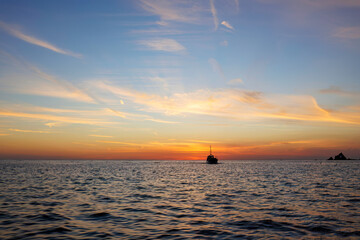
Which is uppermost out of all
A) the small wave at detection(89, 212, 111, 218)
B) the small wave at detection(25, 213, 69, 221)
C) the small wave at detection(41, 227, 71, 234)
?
the small wave at detection(41, 227, 71, 234)

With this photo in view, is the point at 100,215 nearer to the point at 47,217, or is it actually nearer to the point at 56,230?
the point at 47,217

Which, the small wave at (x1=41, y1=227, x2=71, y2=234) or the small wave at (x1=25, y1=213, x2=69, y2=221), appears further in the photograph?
the small wave at (x1=25, y1=213, x2=69, y2=221)

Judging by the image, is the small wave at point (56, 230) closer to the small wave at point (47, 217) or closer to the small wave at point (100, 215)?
the small wave at point (47, 217)

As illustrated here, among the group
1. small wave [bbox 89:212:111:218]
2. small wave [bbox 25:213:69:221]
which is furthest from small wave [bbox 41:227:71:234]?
small wave [bbox 89:212:111:218]

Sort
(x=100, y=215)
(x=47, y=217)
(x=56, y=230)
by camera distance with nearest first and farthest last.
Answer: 1. (x=56, y=230)
2. (x=47, y=217)
3. (x=100, y=215)

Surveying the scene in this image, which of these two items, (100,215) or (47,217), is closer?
(47,217)

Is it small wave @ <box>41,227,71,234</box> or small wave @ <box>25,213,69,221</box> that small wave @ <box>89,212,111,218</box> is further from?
small wave @ <box>41,227,71,234</box>

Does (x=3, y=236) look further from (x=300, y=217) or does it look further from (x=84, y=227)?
(x=300, y=217)

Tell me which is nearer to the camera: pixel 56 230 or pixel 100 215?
pixel 56 230

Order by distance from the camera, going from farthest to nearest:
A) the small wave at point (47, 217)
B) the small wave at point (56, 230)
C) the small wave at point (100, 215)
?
the small wave at point (100, 215)
the small wave at point (47, 217)
the small wave at point (56, 230)

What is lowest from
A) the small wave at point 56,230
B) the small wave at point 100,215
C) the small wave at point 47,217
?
the small wave at point 100,215

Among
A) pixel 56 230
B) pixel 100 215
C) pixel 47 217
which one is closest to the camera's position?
pixel 56 230

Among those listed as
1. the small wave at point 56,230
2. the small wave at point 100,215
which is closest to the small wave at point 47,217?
the small wave at point 100,215

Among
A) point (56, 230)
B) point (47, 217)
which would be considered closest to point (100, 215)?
point (47, 217)
